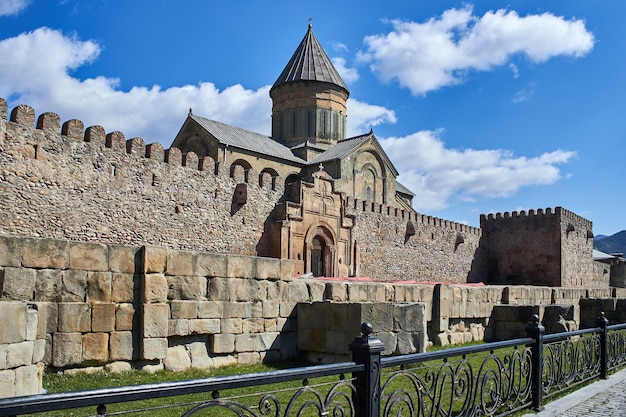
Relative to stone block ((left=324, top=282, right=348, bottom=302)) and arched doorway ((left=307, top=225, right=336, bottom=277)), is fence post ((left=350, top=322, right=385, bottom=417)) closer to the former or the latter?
stone block ((left=324, top=282, right=348, bottom=302))

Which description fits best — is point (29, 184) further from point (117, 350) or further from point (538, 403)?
point (538, 403)

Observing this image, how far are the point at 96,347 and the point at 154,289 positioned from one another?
3.08ft

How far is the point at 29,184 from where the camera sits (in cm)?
1437

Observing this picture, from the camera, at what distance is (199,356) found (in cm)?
777

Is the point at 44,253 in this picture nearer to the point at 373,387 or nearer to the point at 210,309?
the point at 210,309

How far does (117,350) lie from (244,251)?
1295 centimetres

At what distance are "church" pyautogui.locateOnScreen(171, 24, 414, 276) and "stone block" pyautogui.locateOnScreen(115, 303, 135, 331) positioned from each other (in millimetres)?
10072

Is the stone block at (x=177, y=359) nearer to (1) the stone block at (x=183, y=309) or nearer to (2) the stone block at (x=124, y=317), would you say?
(1) the stone block at (x=183, y=309)

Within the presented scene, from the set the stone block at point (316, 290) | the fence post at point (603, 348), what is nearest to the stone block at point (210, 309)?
the stone block at point (316, 290)

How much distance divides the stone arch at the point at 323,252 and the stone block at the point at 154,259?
1518cm

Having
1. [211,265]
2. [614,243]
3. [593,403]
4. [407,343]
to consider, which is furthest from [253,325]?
[614,243]

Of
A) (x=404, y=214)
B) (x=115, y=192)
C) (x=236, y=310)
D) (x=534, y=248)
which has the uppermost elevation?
(x=404, y=214)

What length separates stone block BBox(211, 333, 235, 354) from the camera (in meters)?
7.93

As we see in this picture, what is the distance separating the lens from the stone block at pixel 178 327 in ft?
24.4
